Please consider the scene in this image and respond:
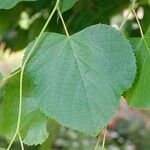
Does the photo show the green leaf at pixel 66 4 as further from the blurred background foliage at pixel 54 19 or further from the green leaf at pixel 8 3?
the blurred background foliage at pixel 54 19

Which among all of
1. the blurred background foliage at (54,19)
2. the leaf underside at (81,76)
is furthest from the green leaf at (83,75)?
the blurred background foliage at (54,19)

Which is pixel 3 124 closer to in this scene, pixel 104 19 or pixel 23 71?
pixel 23 71

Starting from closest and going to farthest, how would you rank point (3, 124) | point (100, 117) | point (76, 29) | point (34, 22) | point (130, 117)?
1. point (100, 117)
2. point (3, 124)
3. point (76, 29)
4. point (34, 22)
5. point (130, 117)

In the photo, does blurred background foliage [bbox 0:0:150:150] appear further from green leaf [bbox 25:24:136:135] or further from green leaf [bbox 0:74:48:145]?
green leaf [bbox 25:24:136:135]

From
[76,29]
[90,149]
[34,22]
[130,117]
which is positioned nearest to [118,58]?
[76,29]

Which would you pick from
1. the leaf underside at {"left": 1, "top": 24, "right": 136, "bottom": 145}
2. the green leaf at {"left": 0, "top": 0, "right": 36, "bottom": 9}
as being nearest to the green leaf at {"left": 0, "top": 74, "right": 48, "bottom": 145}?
the leaf underside at {"left": 1, "top": 24, "right": 136, "bottom": 145}

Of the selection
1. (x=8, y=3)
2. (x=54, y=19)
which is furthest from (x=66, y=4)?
(x=54, y=19)

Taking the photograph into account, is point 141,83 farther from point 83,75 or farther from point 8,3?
point 8,3

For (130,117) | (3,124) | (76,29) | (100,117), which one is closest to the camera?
(100,117)
